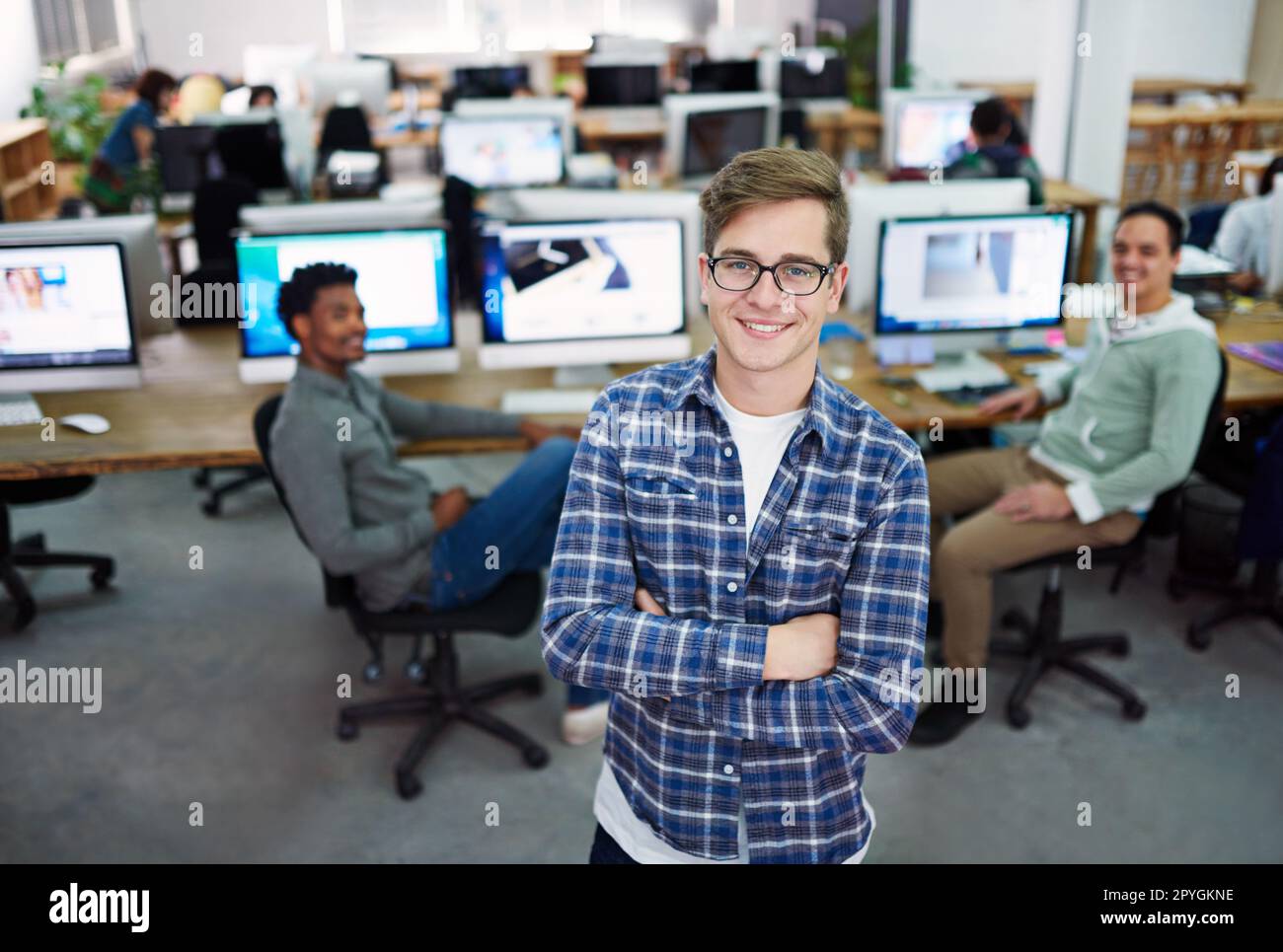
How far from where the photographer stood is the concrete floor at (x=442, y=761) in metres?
2.78

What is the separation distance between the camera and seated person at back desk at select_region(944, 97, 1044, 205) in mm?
4961

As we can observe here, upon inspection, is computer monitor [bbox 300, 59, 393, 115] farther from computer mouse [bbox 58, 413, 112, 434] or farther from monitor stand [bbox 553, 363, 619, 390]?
computer mouse [bbox 58, 413, 112, 434]

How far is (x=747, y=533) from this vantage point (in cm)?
149

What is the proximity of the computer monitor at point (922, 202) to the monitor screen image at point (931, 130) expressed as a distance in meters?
3.06

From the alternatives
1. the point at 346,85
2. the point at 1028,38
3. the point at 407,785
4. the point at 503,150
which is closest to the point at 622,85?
the point at 346,85

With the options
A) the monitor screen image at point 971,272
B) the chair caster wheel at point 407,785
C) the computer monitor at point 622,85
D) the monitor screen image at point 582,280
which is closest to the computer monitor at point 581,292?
the monitor screen image at point 582,280

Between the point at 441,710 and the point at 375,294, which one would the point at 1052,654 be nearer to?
the point at 441,710

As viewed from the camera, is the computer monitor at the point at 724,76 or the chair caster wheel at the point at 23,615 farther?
the computer monitor at the point at 724,76

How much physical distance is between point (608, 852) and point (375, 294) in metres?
2.19

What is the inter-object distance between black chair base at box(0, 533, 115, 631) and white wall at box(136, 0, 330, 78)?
10.6 metres

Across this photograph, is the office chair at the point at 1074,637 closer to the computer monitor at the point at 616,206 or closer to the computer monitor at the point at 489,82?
the computer monitor at the point at 616,206

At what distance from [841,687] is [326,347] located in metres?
1.69

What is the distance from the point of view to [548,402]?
3.37 m
